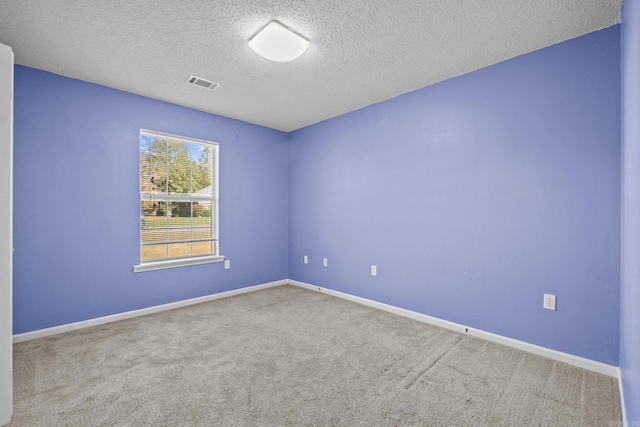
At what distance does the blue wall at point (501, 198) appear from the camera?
2199 millimetres

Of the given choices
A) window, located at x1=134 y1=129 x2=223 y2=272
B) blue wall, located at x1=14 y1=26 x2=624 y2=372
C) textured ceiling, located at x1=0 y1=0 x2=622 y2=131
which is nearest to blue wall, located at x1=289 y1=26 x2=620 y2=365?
blue wall, located at x1=14 y1=26 x2=624 y2=372

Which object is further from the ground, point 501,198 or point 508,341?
point 501,198

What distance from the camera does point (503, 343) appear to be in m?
2.63

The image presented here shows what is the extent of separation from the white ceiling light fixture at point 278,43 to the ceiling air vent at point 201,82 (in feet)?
3.02

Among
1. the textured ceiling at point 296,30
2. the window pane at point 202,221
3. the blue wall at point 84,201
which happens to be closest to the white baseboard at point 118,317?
the blue wall at point 84,201

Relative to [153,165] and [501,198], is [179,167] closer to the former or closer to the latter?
[153,165]

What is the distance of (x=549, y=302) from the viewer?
7.91 ft

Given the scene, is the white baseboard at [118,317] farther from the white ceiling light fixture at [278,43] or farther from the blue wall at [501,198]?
the white ceiling light fixture at [278,43]

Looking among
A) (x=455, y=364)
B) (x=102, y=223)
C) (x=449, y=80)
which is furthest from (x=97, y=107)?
(x=455, y=364)

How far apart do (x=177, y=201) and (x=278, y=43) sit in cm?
250

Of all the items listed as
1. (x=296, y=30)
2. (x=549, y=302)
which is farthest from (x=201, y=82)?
(x=549, y=302)

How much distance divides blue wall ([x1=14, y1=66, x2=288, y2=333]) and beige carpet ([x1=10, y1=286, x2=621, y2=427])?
1.35ft

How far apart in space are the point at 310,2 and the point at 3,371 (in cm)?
283

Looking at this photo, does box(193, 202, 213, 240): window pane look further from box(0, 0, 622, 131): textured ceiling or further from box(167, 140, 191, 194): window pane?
box(0, 0, 622, 131): textured ceiling
